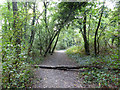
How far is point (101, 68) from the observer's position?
572cm

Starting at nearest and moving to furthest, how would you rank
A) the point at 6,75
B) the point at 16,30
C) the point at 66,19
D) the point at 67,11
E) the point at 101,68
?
the point at 6,75, the point at 16,30, the point at 101,68, the point at 67,11, the point at 66,19

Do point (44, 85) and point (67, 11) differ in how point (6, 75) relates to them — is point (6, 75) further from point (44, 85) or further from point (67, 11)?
point (67, 11)

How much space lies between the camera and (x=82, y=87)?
427 centimetres

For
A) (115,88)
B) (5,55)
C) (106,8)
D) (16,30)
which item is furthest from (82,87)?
(106,8)

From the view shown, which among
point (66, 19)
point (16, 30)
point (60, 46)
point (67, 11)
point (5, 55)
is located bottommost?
point (60, 46)

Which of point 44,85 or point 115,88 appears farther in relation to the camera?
point 44,85

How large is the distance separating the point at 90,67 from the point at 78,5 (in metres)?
5.49

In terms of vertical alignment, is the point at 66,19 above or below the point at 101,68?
above

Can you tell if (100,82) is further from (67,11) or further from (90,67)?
(67,11)

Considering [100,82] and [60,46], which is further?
[60,46]

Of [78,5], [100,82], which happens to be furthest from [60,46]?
[100,82]

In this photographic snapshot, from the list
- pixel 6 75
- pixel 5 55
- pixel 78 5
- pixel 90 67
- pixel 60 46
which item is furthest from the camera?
pixel 60 46

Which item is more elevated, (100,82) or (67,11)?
(67,11)

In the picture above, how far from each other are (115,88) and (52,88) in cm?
315
